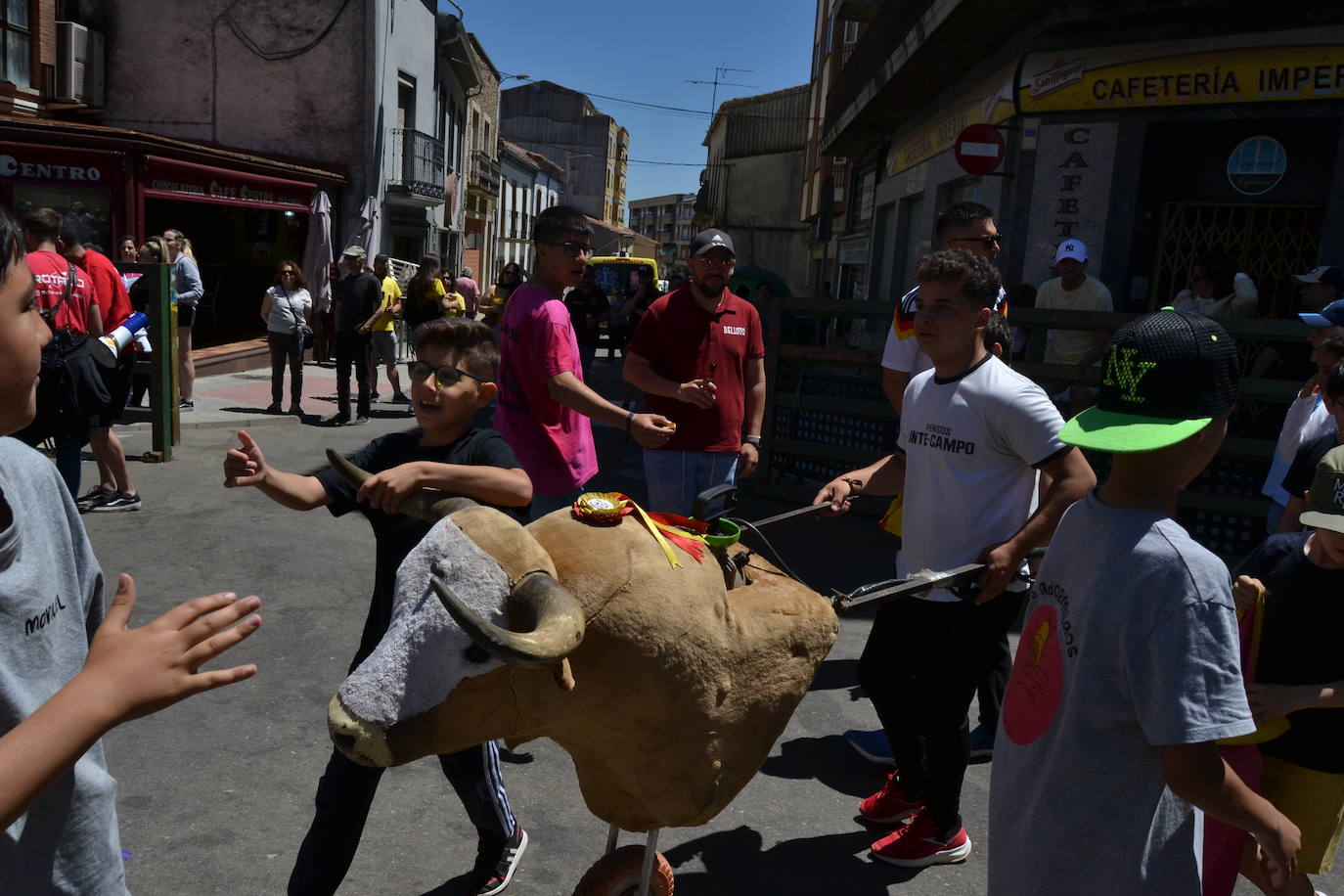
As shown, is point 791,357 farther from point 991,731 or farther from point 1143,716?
point 1143,716

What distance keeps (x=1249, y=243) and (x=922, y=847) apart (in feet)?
29.3

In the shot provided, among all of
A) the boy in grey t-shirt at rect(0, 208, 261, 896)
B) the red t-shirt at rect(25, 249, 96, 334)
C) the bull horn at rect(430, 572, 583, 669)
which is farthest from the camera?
the red t-shirt at rect(25, 249, 96, 334)

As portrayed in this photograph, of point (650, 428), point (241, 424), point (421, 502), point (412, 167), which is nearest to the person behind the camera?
point (421, 502)

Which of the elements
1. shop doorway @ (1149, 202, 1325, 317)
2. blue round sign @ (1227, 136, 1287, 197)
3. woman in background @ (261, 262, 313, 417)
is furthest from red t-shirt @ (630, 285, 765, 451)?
woman in background @ (261, 262, 313, 417)

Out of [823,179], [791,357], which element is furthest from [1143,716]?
[823,179]

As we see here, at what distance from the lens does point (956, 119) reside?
14633mm

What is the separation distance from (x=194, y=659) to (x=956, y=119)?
1479cm

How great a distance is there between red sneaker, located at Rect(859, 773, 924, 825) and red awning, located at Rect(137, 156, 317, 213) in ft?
55.1

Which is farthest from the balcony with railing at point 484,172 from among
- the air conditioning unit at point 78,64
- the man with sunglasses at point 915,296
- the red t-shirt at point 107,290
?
the man with sunglasses at point 915,296

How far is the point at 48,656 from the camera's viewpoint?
1.58m

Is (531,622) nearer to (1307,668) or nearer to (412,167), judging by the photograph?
(1307,668)

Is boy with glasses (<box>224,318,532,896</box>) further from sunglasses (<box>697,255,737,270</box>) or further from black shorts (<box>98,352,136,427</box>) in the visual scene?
black shorts (<box>98,352,136,427</box>)

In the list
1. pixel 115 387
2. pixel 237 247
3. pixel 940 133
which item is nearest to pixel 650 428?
pixel 115 387

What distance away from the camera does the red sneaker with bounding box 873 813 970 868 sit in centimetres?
360
